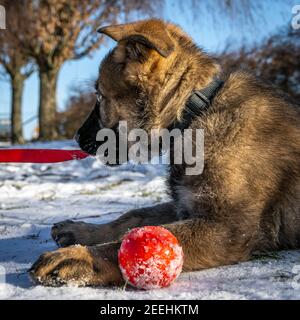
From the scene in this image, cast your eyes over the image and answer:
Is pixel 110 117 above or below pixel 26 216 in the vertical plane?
above

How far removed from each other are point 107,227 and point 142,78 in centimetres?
108

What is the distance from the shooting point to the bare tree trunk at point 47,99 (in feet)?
64.7

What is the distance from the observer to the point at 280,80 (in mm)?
13344

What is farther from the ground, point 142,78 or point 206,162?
point 142,78

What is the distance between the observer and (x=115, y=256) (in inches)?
108

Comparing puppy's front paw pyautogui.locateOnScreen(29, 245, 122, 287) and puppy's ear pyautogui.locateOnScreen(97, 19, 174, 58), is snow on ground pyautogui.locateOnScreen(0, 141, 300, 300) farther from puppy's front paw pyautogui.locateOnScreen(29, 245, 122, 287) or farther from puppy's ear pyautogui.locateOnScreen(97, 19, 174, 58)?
puppy's ear pyautogui.locateOnScreen(97, 19, 174, 58)

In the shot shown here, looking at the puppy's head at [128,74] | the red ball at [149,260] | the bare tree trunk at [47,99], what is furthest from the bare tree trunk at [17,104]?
the red ball at [149,260]

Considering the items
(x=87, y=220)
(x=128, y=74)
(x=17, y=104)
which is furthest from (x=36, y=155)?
(x=17, y=104)

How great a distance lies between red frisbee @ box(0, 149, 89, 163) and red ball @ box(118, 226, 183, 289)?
57.9 inches

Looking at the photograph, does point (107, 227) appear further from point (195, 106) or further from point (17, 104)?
point (17, 104)

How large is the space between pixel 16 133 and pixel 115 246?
2170 cm

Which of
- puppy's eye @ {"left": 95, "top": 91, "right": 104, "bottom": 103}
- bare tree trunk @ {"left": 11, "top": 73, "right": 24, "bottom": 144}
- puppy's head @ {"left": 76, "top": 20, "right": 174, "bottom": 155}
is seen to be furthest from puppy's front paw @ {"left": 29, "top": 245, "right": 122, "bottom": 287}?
bare tree trunk @ {"left": 11, "top": 73, "right": 24, "bottom": 144}
